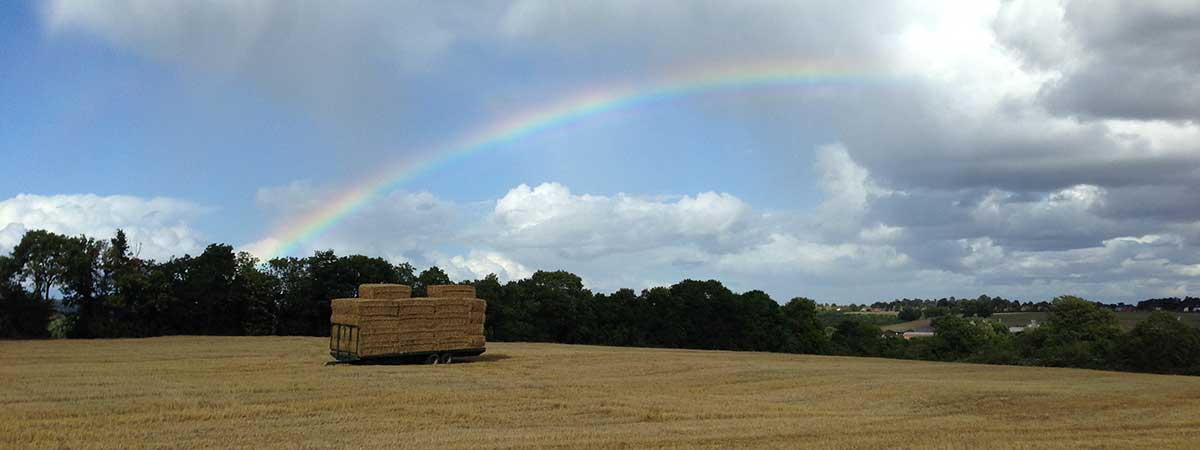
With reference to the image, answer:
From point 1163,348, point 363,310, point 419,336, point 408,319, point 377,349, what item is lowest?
point 377,349

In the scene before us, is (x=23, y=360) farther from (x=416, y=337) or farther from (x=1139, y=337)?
(x=1139, y=337)

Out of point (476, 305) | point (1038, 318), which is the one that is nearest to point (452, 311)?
point (476, 305)

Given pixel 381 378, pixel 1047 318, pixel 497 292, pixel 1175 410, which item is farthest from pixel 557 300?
pixel 1175 410

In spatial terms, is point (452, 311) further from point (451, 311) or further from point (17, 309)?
point (17, 309)

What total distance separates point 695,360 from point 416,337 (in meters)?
10.9

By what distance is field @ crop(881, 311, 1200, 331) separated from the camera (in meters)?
42.2

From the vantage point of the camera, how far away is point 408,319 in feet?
105

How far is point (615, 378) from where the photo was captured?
90.8 feet

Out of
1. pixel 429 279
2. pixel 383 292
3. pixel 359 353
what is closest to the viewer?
pixel 359 353

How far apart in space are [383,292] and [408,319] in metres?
1.45

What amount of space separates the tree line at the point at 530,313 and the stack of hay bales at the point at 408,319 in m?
27.1

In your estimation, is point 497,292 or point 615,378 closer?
point 615,378

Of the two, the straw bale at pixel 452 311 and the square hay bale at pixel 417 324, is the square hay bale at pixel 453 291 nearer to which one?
the straw bale at pixel 452 311

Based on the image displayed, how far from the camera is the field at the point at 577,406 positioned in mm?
14922
